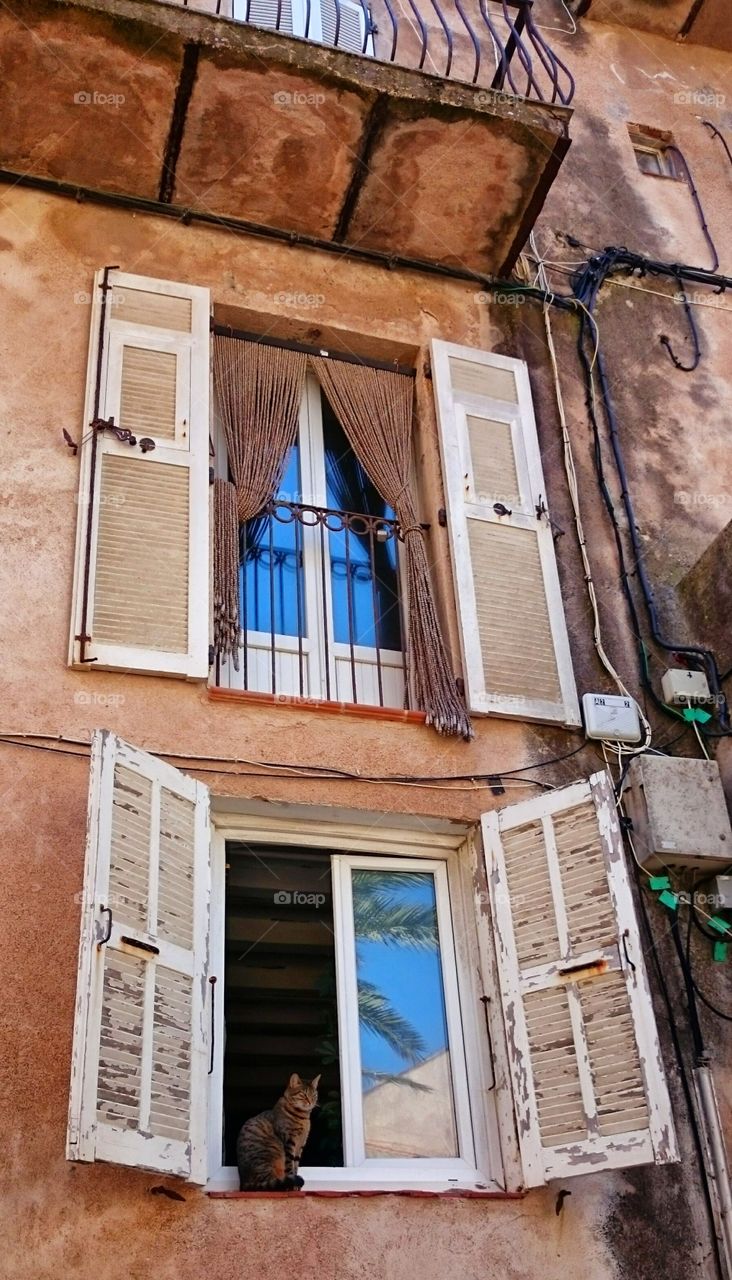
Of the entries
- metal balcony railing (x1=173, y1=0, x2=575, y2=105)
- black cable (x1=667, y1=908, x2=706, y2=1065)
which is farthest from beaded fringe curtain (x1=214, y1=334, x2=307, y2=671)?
black cable (x1=667, y1=908, x2=706, y2=1065)

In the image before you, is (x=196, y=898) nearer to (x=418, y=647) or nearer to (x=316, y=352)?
(x=418, y=647)

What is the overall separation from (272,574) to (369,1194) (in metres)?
2.87

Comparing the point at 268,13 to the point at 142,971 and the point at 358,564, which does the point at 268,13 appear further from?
the point at 142,971

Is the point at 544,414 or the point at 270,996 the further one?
the point at 544,414

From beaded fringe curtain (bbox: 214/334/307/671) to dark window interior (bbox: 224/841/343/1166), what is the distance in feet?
3.51

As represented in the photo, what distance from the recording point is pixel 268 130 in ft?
22.2

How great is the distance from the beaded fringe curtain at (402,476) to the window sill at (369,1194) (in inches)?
73.4

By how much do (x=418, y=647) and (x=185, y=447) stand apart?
1.41m

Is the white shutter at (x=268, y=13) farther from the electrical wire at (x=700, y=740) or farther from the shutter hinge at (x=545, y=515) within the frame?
the electrical wire at (x=700, y=740)

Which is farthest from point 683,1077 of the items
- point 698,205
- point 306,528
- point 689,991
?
point 698,205

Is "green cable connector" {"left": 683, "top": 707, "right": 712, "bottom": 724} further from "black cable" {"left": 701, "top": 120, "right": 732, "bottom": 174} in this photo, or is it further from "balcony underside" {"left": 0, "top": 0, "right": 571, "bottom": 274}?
"black cable" {"left": 701, "top": 120, "right": 732, "bottom": 174}

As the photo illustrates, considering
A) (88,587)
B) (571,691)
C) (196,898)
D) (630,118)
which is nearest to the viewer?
(196,898)

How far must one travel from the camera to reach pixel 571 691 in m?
6.09

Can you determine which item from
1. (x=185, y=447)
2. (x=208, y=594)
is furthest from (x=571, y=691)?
(x=185, y=447)
